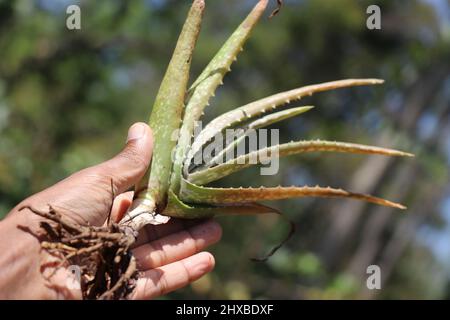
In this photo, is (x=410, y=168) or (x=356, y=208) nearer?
(x=356, y=208)

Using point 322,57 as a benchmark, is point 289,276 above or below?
below

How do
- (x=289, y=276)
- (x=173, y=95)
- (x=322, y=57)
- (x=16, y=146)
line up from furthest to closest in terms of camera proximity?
1. (x=322, y=57)
2. (x=16, y=146)
3. (x=289, y=276)
4. (x=173, y=95)

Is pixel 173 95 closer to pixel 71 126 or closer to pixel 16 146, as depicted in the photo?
pixel 16 146

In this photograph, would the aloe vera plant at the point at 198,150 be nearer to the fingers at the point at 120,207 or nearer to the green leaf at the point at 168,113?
the green leaf at the point at 168,113

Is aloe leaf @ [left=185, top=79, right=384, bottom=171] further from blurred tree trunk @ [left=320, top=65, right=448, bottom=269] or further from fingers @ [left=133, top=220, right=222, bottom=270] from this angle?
blurred tree trunk @ [left=320, top=65, right=448, bottom=269]

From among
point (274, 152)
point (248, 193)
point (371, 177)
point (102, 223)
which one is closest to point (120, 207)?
point (102, 223)

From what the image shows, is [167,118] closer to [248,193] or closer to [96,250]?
[248,193]
